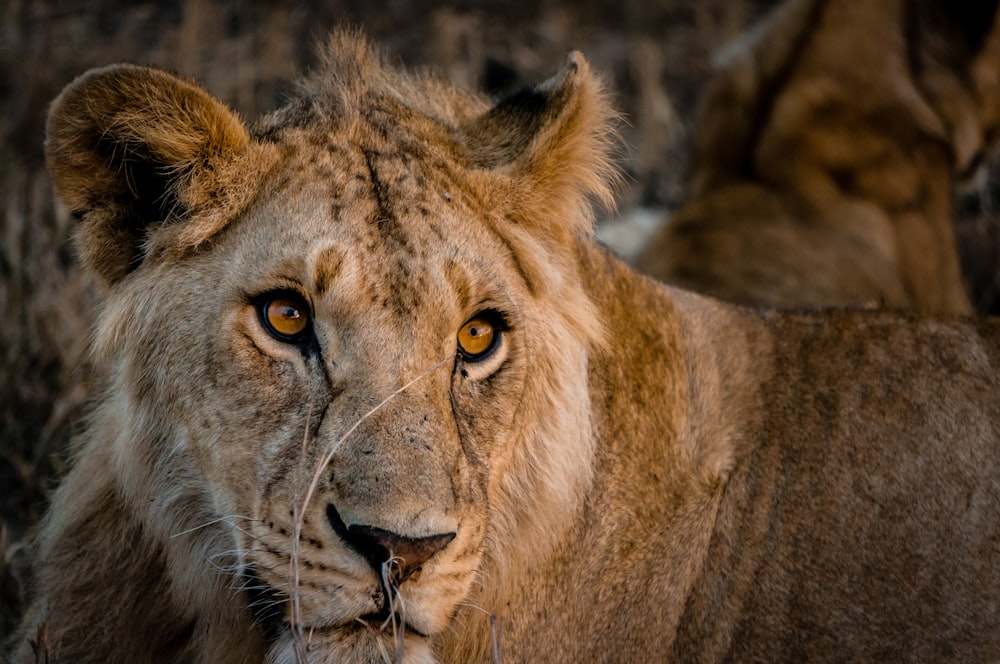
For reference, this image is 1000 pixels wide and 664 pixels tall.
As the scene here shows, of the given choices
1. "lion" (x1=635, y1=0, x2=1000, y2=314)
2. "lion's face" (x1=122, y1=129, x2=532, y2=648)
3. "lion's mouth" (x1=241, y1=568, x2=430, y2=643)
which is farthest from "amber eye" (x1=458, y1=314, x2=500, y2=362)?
"lion" (x1=635, y1=0, x2=1000, y2=314)

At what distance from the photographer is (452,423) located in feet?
9.28

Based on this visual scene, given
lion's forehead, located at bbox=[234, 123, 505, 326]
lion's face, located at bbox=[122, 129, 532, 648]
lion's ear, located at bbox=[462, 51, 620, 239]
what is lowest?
lion's face, located at bbox=[122, 129, 532, 648]

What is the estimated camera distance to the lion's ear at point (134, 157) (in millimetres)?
2893

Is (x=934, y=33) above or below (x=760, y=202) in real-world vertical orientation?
above

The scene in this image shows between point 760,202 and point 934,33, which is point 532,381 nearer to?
point 760,202

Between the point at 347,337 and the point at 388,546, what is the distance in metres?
0.54

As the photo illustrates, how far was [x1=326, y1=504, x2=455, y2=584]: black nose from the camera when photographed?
2.45 m

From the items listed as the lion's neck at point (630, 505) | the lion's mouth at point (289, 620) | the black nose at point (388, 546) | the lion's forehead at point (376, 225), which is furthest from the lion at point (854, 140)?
the black nose at point (388, 546)

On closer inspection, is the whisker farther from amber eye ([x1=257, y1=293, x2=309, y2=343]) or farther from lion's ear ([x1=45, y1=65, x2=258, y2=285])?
lion's ear ([x1=45, y1=65, x2=258, y2=285])

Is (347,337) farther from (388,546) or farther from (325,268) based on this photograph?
(388,546)

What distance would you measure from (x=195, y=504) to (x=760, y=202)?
460 centimetres

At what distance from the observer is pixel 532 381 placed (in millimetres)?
3107

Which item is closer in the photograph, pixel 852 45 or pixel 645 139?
pixel 852 45

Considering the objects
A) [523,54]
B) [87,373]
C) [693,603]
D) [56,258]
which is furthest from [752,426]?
[523,54]
